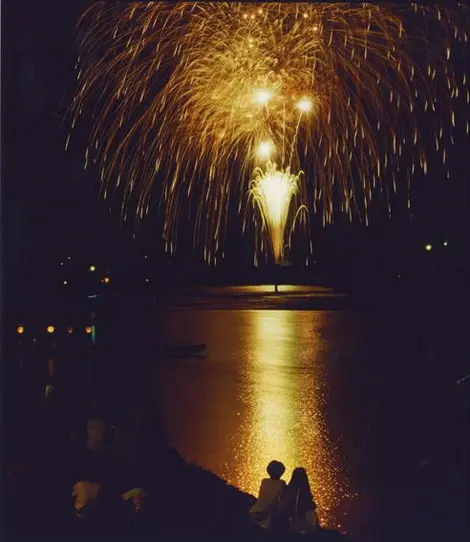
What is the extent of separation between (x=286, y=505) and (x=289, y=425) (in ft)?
14.0

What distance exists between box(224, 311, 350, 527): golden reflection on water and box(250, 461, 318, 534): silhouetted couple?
1.64 feet

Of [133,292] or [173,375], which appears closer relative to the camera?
[173,375]

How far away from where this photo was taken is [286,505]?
654 centimetres

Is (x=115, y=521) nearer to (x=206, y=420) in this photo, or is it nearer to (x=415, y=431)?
(x=415, y=431)

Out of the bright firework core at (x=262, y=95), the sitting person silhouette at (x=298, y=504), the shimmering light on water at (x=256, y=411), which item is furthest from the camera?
the bright firework core at (x=262, y=95)

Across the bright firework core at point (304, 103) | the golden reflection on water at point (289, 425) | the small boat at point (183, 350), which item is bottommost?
the golden reflection on water at point (289, 425)

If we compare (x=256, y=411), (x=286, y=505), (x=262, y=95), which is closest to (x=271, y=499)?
(x=286, y=505)

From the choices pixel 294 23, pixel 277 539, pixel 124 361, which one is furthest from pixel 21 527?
pixel 124 361

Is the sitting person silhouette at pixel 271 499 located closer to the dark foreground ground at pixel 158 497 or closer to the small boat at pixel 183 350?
Result: the dark foreground ground at pixel 158 497

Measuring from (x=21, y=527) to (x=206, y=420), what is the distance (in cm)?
450

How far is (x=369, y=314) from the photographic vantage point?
32375mm

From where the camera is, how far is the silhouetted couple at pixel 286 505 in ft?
21.2

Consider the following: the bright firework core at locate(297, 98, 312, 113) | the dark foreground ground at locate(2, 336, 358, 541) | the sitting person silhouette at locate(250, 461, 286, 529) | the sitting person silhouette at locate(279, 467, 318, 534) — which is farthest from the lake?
the bright firework core at locate(297, 98, 312, 113)

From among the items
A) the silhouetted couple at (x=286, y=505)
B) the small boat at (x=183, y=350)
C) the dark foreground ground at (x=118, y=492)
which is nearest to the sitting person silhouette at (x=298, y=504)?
the silhouetted couple at (x=286, y=505)
